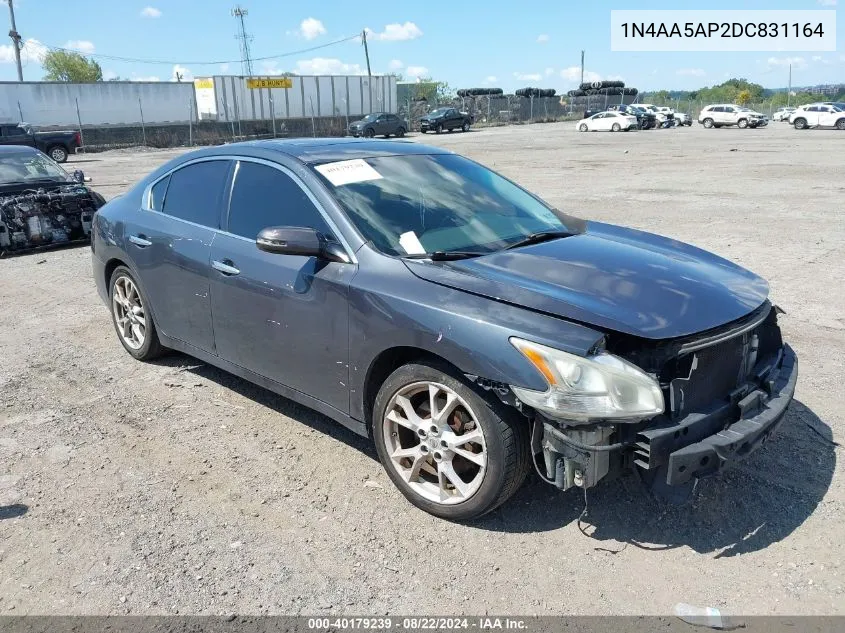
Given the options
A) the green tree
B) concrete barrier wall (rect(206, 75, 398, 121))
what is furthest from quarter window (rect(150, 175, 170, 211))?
the green tree

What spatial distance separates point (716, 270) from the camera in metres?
3.72

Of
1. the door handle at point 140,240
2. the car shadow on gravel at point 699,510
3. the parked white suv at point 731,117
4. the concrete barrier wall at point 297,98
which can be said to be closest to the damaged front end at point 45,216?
the door handle at point 140,240

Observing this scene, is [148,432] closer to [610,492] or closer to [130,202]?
[130,202]

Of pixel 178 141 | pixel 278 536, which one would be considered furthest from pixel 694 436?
pixel 178 141

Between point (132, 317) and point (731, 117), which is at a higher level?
point (731, 117)

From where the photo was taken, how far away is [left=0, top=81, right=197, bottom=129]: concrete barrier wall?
38.8 metres

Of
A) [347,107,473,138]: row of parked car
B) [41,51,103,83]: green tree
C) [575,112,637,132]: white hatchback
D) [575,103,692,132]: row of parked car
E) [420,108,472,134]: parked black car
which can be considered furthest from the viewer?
[41,51,103,83]: green tree

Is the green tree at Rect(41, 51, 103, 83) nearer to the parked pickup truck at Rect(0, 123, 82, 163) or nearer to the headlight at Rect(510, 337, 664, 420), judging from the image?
the parked pickup truck at Rect(0, 123, 82, 163)

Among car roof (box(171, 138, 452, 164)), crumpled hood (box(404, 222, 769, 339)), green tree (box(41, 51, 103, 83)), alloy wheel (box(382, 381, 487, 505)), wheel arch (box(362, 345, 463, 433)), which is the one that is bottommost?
alloy wheel (box(382, 381, 487, 505))

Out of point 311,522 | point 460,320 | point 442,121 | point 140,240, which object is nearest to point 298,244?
point 460,320

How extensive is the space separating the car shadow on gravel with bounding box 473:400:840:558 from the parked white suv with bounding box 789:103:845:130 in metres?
49.5

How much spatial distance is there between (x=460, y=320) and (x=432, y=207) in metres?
1.11

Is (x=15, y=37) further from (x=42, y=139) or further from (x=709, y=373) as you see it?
(x=709, y=373)

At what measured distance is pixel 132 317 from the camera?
5398 millimetres
